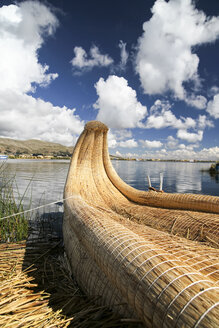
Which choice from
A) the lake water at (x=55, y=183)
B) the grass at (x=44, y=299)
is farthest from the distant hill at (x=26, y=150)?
the grass at (x=44, y=299)

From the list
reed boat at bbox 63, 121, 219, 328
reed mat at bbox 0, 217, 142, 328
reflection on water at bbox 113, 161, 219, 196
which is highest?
reed boat at bbox 63, 121, 219, 328

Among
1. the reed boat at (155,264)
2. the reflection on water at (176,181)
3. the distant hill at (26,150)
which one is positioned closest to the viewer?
the reed boat at (155,264)

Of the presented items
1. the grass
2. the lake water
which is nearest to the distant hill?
the lake water

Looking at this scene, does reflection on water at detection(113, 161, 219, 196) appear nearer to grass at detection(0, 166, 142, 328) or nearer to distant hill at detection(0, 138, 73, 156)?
grass at detection(0, 166, 142, 328)

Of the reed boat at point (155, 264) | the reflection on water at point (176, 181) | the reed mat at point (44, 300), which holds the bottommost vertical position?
the reflection on water at point (176, 181)

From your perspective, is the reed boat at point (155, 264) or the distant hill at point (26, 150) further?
the distant hill at point (26, 150)

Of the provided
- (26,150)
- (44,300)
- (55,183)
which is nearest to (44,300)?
(44,300)

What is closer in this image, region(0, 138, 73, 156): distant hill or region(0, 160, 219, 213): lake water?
region(0, 160, 219, 213): lake water

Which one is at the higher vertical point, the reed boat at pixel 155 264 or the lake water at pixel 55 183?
the reed boat at pixel 155 264

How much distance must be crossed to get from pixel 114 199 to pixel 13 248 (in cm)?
263

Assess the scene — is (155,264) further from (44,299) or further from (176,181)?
(176,181)

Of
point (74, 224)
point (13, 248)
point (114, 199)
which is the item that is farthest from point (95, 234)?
point (114, 199)

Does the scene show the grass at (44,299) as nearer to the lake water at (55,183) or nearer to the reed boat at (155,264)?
the reed boat at (155,264)

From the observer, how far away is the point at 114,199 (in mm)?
4594
